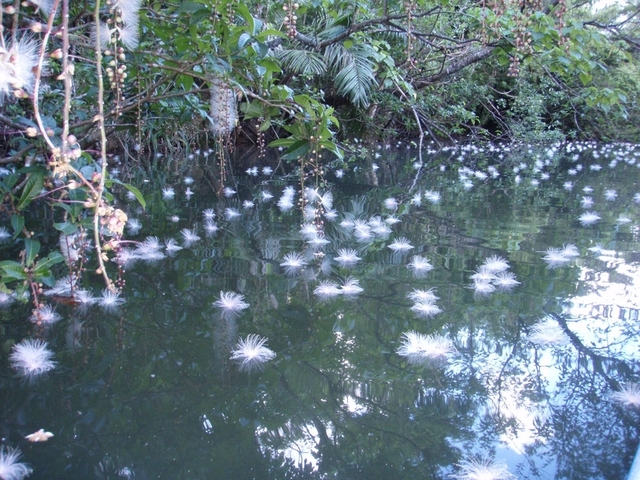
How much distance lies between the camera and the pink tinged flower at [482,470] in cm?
111

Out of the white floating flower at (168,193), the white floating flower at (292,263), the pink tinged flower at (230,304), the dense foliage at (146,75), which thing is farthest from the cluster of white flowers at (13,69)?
the white floating flower at (168,193)

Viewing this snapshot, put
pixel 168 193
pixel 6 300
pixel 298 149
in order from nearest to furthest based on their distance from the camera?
pixel 6 300 < pixel 298 149 < pixel 168 193

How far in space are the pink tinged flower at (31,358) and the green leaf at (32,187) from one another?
1.26ft

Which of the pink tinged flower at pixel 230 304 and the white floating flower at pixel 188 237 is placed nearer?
the pink tinged flower at pixel 230 304

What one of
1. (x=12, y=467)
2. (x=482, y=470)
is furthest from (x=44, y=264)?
(x=482, y=470)

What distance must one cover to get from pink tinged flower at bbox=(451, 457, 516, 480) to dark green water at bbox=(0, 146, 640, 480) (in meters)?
0.01

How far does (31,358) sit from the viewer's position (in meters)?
1.50

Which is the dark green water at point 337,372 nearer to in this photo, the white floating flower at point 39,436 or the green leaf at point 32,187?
the white floating flower at point 39,436

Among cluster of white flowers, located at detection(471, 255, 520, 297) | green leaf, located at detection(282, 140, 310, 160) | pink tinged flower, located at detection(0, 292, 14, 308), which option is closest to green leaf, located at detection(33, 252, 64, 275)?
pink tinged flower, located at detection(0, 292, 14, 308)

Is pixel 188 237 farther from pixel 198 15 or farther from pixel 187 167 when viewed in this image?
pixel 187 167

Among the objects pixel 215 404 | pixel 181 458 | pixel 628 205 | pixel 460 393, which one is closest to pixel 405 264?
pixel 460 393

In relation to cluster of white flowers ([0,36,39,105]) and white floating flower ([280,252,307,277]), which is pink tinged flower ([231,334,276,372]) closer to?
white floating flower ([280,252,307,277])

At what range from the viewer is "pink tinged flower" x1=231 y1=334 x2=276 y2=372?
1.54m

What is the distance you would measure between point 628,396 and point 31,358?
153 centimetres
